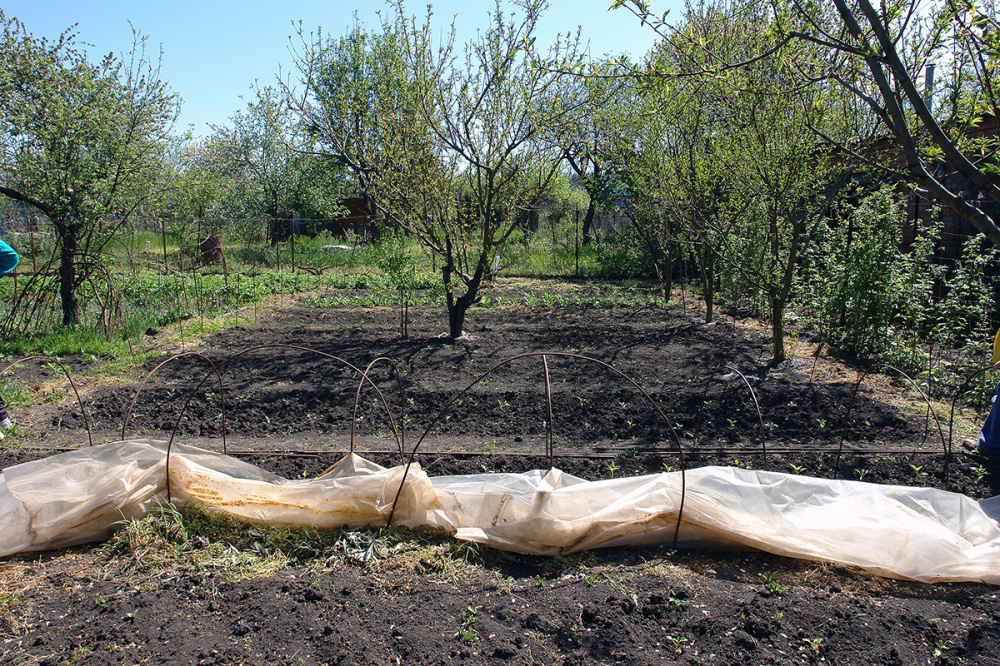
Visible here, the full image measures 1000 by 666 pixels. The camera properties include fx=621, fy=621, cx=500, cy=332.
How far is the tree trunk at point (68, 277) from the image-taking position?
7672 millimetres

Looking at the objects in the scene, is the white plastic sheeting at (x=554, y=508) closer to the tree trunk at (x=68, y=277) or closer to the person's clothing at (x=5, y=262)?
the person's clothing at (x=5, y=262)

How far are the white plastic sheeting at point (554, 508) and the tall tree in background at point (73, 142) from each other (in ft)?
17.9

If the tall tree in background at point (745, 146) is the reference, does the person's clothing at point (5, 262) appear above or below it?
below

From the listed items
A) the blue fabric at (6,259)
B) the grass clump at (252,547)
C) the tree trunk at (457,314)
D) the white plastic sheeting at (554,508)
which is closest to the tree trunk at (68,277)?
the blue fabric at (6,259)

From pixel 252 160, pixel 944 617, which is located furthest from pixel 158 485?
pixel 252 160

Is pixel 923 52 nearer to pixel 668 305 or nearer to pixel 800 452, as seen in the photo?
pixel 800 452

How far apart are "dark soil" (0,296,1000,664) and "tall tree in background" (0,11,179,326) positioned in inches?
96.7

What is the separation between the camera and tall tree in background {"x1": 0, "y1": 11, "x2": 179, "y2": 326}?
7.25 m

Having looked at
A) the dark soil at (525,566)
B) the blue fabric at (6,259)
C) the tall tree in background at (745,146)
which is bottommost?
the dark soil at (525,566)

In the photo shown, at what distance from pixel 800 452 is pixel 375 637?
3130 millimetres

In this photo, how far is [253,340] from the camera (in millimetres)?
7652

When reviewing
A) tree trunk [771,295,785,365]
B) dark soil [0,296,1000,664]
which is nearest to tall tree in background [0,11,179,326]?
dark soil [0,296,1000,664]

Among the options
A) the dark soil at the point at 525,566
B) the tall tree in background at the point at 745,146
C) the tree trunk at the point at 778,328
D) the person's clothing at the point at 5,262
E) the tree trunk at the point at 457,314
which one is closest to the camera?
the dark soil at the point at 525,566

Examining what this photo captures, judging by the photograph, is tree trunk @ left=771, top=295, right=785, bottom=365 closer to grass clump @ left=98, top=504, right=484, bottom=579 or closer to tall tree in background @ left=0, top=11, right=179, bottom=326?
grass clump @ left=98, top=504, right=484, bottom=579
